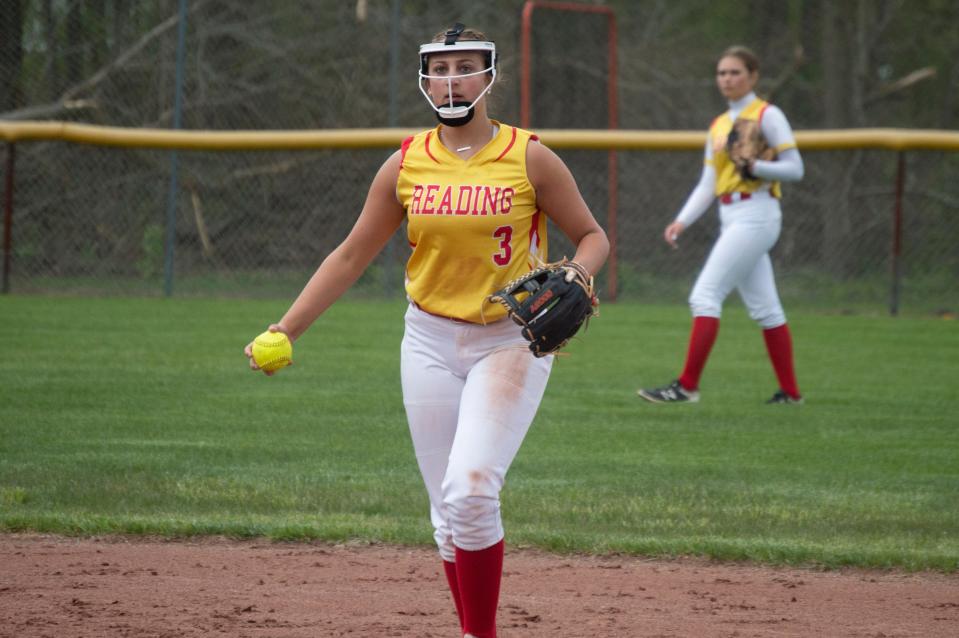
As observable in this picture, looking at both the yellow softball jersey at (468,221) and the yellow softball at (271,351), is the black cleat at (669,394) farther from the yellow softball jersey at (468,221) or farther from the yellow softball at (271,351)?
the yellow softball at (271,351)

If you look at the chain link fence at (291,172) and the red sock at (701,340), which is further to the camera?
the chain link fence at (291,172)

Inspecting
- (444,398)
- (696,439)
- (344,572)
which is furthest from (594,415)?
(444,398)

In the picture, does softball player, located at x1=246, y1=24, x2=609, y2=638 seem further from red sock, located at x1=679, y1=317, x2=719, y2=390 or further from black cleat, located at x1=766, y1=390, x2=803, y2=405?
black cleat, located at x1=766, y1=390, x2=803, y2=405

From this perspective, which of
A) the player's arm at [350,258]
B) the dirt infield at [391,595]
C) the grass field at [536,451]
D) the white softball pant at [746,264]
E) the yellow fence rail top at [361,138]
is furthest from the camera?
the yellow fence rail top at [361,138]

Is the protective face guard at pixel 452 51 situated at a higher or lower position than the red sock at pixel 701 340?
higher

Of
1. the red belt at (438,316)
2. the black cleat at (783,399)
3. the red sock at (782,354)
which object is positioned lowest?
the black cleat at (783,399)

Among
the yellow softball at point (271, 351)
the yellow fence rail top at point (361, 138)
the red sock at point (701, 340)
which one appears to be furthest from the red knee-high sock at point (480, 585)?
the yellow fence rail top at point (361, 138)

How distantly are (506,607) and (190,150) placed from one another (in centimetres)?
1063

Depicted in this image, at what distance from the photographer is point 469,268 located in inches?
150

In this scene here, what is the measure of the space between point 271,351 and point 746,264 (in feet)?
16.3

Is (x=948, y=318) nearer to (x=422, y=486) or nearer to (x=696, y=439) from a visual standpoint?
(x=696, y=439)

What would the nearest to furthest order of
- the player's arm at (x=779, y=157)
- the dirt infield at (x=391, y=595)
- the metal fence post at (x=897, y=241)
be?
the dirt infield at (x=391, y=595) → the player's arm at (x=779, y=157) → the metal fence post at (x=897, y=241)

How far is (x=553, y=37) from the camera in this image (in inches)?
602

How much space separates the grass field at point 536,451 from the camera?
5.53m
